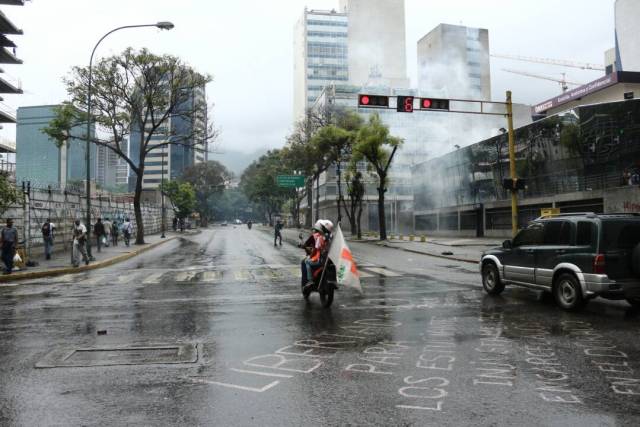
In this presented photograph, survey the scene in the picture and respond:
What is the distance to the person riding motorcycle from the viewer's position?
10070mm

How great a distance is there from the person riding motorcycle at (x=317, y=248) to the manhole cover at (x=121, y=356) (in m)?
3.82

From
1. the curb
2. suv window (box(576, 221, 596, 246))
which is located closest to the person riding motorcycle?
suv window (box(576, 221, 596, 246))

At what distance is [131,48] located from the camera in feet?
101

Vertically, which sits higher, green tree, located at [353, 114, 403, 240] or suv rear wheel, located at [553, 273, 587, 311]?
green tree, located at [353, 114, 403, 240]

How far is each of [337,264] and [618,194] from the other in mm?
23988

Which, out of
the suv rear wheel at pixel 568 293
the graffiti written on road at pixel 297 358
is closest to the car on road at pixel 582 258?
the suv rear wheel at pixel 568 293

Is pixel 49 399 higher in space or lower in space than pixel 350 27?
lower

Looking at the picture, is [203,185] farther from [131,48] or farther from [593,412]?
[593,412]

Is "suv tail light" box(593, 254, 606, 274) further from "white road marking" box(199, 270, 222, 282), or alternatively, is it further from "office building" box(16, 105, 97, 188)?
"office building" box(16, 105, 97, 188)

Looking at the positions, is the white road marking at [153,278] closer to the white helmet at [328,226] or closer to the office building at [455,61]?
the white helmet at [328,226]

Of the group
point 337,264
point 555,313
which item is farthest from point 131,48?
point 555,313

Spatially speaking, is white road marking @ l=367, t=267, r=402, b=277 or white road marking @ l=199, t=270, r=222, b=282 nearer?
white road marking @ l=199, t=270, r=222, b=282

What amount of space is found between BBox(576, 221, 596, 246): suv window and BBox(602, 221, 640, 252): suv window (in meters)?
0.19

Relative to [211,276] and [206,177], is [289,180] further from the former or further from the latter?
[211,276]
